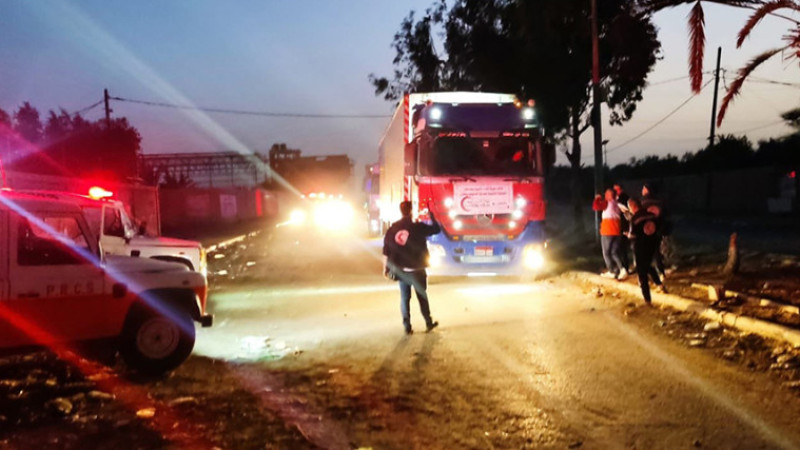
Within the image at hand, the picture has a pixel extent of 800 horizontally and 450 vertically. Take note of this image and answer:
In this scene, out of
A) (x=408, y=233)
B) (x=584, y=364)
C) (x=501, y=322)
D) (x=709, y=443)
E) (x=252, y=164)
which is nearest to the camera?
(x=709, y=443)

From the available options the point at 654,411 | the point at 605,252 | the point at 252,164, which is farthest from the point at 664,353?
the point at 252,164

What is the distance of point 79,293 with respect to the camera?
634 centimetres

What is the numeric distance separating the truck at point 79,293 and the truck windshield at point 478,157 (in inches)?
243

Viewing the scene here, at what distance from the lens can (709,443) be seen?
481cm

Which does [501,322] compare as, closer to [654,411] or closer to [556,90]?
[654,411]

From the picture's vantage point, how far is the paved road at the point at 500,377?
5094mm

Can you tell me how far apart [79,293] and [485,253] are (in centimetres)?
791

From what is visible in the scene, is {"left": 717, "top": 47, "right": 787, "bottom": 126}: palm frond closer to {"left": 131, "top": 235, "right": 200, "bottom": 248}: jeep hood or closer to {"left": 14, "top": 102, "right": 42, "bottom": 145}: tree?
{"left": 131, "top": 235, "right": 200, "bottom": 248}: jeep hood

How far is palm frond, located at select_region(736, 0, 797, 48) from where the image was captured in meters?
8.41

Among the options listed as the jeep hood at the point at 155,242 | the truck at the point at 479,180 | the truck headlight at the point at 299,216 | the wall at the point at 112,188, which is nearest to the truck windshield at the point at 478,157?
the truck at the point at 479,180

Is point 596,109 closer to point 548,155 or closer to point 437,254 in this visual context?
point 548,155

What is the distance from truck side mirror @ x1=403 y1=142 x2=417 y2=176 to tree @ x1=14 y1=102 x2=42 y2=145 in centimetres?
2884

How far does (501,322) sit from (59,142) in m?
30.9

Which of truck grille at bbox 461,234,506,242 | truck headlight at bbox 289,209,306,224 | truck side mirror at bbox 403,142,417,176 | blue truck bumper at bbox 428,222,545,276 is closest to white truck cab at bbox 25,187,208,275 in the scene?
truck side mirror at bbox 403,142,417,176
